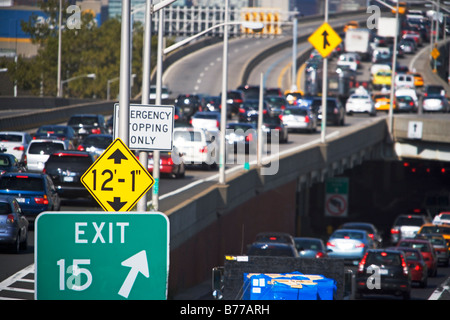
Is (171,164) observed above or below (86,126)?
below

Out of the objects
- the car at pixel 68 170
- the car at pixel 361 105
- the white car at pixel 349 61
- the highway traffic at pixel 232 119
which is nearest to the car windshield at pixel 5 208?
the highway traffic at pixel 232 119

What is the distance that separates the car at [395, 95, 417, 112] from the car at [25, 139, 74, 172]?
39.1 m

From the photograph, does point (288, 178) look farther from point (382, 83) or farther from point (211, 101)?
point (382, 83)

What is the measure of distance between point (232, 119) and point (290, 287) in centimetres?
5217

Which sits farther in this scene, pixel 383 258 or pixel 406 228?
pixel 406 228

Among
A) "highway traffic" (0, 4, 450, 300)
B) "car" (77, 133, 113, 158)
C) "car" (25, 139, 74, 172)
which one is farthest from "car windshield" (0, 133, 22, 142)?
"highway traffic" (0, 4, 450, 300)

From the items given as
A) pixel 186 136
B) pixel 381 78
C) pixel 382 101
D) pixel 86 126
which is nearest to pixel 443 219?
pixel 186 136

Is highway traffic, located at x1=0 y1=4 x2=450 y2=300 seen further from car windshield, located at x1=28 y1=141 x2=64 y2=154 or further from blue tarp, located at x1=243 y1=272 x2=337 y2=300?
blue tarp, located at x1=243 y1=272 x2=337 y2=300

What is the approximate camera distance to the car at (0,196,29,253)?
2356cm

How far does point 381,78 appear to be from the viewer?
89.1 metres

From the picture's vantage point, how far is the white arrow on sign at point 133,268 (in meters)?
6.57

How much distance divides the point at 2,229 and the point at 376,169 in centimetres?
6829

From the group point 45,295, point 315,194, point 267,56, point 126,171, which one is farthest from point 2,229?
point 267,56

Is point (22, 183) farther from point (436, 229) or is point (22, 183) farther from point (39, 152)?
point (436, 229)
